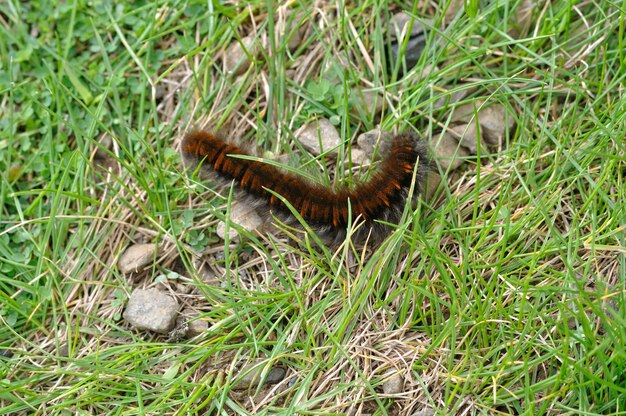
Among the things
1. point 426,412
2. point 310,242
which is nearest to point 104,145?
point 310,242

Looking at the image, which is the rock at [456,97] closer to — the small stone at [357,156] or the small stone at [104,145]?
the small stone at [357,156]

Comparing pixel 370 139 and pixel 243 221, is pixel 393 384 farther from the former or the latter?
pixel 370 139

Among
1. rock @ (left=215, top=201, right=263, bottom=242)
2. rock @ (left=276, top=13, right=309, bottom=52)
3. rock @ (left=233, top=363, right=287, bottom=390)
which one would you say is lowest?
rock @ (left=233, top=363, right=287, bottom=390)

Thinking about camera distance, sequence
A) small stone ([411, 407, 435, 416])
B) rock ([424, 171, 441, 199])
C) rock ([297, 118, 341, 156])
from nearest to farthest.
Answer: small stone ([411, 407, 435, 416]) < rock ([424, 171, 441, 199]) < rock ([297, 118, 341, 156])

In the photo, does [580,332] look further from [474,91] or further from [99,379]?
[99,379]

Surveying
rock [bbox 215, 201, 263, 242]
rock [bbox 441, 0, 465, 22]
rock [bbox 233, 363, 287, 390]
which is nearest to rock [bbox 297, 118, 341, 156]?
rock [bbox 215, 201, 263, 242]

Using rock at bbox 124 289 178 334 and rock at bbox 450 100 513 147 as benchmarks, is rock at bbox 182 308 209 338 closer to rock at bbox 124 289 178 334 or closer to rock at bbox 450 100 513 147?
rock at bbox 124 289 178 334
